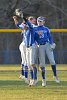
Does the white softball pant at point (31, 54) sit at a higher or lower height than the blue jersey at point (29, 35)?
lower

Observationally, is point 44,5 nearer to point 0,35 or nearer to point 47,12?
point 47,12

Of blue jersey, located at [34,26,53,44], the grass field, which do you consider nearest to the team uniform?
blue jersey, located at [34,26,53,44]

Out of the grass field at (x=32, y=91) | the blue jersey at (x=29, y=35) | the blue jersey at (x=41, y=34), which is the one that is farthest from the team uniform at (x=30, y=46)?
the grass field at (x=32, y=91)

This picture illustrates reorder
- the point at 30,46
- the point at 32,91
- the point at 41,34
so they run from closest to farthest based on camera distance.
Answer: the point at 32,91 → the point at 30,46 → the point at 41,34

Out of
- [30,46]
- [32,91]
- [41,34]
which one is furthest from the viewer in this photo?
[41,34]

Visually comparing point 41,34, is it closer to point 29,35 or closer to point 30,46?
point 29,35

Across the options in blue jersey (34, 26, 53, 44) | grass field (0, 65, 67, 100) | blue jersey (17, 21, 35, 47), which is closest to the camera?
grass field (0, 65, 67, 100)

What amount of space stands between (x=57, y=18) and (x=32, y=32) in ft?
58.2

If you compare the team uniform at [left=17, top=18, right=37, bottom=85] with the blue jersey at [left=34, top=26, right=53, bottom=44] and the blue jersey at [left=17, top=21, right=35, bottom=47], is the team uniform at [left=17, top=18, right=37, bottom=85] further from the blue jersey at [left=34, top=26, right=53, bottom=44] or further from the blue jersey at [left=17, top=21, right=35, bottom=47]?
the blue jersey at [left=34, top=26, right=53, bottom=44]

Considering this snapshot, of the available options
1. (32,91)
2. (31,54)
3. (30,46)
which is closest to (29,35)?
(30,46)

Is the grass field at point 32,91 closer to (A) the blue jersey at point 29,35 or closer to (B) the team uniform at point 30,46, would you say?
(B) the team uniform at point 30,46

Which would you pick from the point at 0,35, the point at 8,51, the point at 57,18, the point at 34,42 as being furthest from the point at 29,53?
the point at 57,18

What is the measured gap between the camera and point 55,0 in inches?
1225

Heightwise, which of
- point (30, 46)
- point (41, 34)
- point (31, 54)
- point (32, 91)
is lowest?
point (32, 91)
